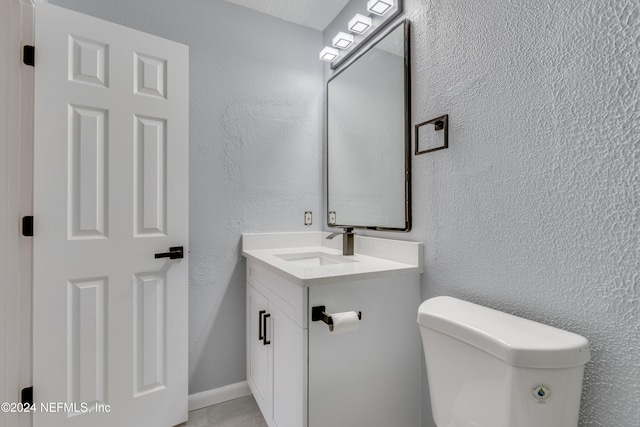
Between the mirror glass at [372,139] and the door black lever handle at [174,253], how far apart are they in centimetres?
92

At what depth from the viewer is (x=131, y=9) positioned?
1.55m

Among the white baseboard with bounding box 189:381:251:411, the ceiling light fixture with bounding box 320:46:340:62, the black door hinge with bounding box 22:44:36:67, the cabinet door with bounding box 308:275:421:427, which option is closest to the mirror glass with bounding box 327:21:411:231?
the ceiling light fixture with bounding box 320:46:340:62

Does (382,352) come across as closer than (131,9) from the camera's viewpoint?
Yes

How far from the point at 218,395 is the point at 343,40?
7.23 feet

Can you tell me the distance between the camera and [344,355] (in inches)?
45.1

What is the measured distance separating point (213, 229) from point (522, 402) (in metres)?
1.56

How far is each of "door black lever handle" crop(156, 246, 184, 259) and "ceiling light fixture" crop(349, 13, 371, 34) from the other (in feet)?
4.95

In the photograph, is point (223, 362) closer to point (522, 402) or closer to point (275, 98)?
point (522, 402)

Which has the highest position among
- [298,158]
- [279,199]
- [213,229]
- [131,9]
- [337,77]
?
[131,9]

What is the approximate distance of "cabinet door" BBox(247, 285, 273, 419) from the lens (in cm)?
141

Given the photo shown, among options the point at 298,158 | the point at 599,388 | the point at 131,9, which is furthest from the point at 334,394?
the point at 131,9

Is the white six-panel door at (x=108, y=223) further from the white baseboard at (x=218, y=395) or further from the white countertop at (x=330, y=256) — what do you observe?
the white countertop at (x=330, y=256)

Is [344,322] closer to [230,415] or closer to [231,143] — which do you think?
[230,415]

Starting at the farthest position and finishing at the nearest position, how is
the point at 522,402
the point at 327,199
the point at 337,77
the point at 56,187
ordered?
1. the point at 327,199
2. the point at 337,77
3. the point at 56,187
4. the point at 522,402
